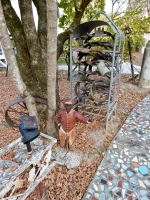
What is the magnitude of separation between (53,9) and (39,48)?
120 centimetres

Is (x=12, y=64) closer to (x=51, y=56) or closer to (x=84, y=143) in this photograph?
(x=51, y=56)

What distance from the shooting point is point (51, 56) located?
7.11ft

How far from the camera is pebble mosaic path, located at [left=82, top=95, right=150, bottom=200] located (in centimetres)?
220

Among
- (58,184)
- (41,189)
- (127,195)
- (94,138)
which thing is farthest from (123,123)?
(41,189)

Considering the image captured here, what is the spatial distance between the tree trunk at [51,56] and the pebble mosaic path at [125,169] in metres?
1.32

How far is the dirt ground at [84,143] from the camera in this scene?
228 centimetres

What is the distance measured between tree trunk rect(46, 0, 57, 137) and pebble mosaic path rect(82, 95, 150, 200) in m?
1.32

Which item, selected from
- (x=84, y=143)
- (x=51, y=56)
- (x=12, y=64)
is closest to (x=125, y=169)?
(x=84, y=143)

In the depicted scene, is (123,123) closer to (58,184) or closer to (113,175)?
(113,175)

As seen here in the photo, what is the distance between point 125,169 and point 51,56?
232 cm

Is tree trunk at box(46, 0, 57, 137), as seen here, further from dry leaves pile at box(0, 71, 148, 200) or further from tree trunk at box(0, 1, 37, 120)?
dry leaves pile at box(0, 71, 148, 200)

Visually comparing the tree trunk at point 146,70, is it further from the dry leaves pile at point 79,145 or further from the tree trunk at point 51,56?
the tree trunk at point 51,56

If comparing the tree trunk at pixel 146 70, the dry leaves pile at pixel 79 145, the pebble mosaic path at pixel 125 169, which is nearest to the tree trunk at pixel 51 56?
the dry leaves pile at pixel 79 145

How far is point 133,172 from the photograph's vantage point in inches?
100.0
